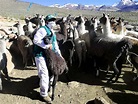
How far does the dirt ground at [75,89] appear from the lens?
7754 millimetres

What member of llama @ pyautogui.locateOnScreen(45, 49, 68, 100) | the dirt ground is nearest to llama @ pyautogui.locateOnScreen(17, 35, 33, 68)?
the dirt ground

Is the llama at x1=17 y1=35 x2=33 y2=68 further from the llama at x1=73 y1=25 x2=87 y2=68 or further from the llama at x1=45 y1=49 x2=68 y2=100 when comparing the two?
the llama at x1=45 y1=49 x2=68 y2=100

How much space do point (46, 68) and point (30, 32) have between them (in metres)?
5.13

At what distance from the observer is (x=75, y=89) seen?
8484 millimetres

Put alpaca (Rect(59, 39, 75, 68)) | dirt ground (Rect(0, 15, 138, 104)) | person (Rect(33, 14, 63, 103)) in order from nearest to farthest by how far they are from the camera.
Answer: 1. person (Rect(33, 14, 63, 103))
2. dirt ground (Rect(0, 15, 138, 104))
3. alpaca (Rect(59, 39, 75, 68))

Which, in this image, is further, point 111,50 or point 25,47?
point 25,47

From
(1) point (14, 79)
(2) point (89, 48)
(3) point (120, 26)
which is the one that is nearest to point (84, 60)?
(2) point (89, 48)

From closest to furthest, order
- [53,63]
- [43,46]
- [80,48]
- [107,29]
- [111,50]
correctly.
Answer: [43,46] < [53,63] < [111,50] < [107,29] < [80,48]

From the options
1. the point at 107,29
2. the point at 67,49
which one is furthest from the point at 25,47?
the point at 107,29

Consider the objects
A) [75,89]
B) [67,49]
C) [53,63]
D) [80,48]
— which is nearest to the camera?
[53,63]

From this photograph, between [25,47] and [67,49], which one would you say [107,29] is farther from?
[25,47]

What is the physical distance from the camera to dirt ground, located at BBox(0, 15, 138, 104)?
7754 millimetres

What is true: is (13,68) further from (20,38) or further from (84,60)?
(84,60)

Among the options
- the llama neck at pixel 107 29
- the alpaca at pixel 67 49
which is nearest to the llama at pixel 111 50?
the llama neck at pixel 107 29
